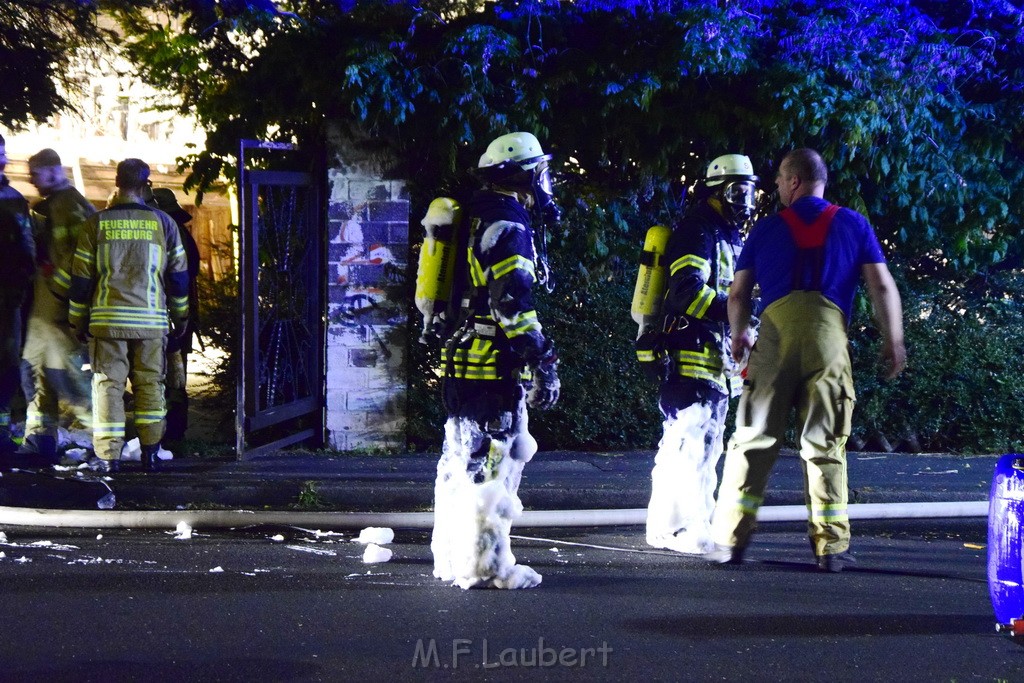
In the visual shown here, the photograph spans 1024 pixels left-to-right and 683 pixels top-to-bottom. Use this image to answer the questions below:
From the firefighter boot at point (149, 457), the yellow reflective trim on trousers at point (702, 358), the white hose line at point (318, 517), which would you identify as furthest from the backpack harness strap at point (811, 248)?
the firefighter boot at point (149, 457)

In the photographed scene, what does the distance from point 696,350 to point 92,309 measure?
3.96 m

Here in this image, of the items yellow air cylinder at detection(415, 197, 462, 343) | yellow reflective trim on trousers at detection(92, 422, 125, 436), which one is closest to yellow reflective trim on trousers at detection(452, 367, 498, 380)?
yellow air cylinder at detection(415, 197, 462, 343)

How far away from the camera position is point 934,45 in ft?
27.7

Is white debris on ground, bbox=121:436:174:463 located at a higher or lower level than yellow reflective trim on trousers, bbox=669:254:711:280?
lower

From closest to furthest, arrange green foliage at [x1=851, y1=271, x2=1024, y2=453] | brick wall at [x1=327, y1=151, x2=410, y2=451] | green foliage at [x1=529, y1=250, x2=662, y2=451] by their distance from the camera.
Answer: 1. brick wall at [x1=327, y1=151, x2=410, y2=451]
2. green foliage at [x1=529, y1=250, x2=662, y2=451]
3. green foliage at [x1=851, y1=271, x2=1024, y2=453]

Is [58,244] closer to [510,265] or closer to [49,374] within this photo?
[49,374]

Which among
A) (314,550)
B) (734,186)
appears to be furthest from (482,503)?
(734,186)

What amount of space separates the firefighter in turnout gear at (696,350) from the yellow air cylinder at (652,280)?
0.06 m

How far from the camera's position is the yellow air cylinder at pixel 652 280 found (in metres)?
6.05

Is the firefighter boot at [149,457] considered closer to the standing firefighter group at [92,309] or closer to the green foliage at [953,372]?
the standing firefighter group at [92,309]

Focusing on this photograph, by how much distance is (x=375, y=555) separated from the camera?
588 cm

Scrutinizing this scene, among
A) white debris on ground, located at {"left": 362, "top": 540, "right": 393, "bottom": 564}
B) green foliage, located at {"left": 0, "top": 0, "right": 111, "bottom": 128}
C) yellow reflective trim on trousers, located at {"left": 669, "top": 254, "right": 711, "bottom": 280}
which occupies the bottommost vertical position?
white debris on ground, located at {"left": 362, "top": 540, "right": 393, "bottom": 564}

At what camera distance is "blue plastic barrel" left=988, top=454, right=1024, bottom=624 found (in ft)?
13.9

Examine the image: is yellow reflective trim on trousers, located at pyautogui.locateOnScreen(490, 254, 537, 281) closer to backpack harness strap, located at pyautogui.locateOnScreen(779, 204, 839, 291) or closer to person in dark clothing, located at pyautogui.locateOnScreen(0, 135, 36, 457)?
backpack harness strap, located at pyautogui.locateOnScreen(779, 204, 839, 291)
